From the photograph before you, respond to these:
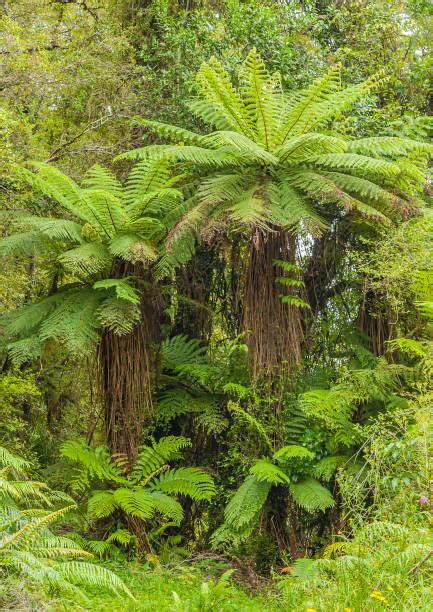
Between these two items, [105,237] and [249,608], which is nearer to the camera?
[249,608]

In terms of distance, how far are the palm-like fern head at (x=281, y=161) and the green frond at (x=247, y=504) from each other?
1978 mm

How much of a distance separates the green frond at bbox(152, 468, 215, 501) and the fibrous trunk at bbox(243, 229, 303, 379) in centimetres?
92

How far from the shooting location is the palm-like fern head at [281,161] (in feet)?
16.9

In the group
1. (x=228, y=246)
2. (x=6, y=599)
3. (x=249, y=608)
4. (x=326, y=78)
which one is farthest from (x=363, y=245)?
(x=6, y=599)

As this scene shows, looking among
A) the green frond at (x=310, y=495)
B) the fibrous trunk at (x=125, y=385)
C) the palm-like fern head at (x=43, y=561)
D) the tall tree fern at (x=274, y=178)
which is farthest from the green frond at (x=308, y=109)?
the palm-like fern head at (x=43, y=561)

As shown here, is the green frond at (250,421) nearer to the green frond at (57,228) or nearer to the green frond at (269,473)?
the green frond at (269,473)

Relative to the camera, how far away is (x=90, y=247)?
17.8 feet

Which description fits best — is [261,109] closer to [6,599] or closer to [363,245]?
[363,245]

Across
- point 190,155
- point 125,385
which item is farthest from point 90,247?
point 125,385

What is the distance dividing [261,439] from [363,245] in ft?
6.48

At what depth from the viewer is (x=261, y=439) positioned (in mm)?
6039

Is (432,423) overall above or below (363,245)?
below

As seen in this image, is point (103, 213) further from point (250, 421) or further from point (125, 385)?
point (250, 421)

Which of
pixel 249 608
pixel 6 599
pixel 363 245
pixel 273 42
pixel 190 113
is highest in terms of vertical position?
pixel 273 42
